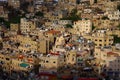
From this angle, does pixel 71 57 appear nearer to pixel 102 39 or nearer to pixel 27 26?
pixel 102 39

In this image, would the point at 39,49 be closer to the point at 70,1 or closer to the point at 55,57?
the point at 55,57

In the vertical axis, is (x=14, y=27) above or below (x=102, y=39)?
below

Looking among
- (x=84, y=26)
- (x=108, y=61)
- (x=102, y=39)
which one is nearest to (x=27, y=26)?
(x=84, y=26)

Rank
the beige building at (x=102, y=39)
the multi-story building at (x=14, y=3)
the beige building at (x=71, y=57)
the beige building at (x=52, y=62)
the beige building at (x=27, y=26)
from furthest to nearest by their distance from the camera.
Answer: the multi-story building at (x=14, y=3) < the beige building at (x=27, y=26) < the beige building at (x=102, y=39) < the beige building at (x=71, y=57) < the beige building at (x=52, y=62)

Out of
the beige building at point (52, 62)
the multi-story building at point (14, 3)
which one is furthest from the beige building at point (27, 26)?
the beige building at point (52, 62)

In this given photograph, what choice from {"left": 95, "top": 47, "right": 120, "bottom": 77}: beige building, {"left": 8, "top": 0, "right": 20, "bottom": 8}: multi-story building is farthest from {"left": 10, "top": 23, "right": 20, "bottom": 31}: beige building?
{"left": 95, "top": 47, "right": 120, "bottom": 77}: beige building

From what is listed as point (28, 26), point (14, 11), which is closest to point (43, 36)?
point (28, 26)

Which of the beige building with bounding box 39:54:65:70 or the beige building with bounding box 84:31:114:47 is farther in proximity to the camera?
the beige building with bounding box 84:31:114:47

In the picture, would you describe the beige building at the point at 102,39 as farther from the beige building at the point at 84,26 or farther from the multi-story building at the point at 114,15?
the multi-story building at the point at 114,15

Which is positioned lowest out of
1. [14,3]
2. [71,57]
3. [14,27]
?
[14,27]

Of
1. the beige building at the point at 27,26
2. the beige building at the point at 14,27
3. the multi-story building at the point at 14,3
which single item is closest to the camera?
the beige building at the point at 27,26

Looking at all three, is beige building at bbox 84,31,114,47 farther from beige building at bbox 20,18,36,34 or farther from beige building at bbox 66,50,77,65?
beige building at bbox 20,18,36,34

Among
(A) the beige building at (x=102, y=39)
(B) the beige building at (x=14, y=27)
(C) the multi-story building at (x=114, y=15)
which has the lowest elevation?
(B) the beige building at (x=14, y=27)

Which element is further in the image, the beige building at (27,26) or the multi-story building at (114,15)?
the multi-story building at (114,15)
